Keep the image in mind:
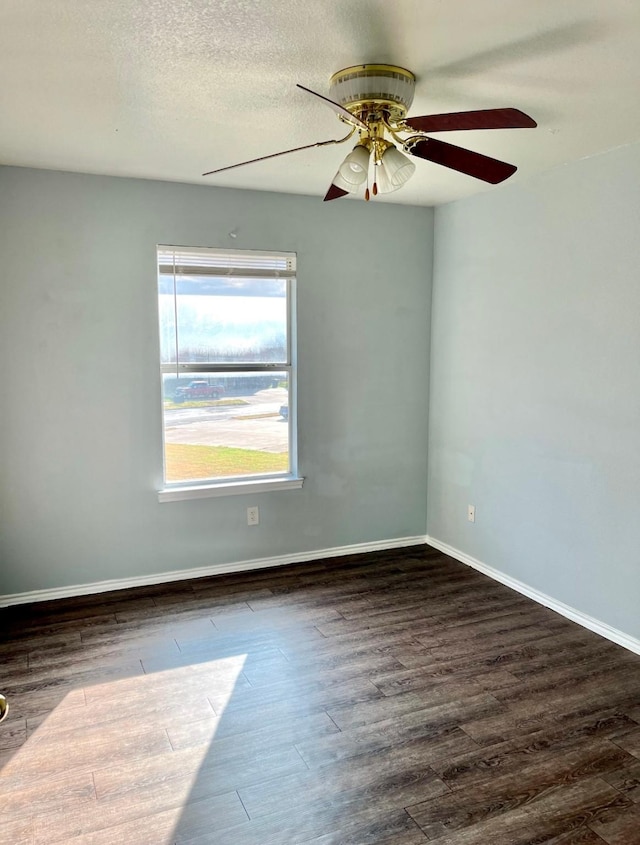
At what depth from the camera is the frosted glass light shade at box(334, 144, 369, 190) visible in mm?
2100

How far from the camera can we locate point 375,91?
6.72ft

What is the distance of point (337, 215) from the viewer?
398 cm

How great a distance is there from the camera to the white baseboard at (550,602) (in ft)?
9.80

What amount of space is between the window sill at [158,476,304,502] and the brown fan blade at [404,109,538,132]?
248 cm

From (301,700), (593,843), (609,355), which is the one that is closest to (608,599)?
(609,355)

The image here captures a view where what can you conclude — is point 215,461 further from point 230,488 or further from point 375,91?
point 375,91

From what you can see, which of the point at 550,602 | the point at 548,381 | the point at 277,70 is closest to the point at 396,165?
the point at 277,70

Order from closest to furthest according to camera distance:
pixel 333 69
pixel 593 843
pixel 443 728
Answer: pixel 593 843 → pixel 333 69 → pixel 443 728

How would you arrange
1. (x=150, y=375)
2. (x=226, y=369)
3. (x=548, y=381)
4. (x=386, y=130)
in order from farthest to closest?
(x=226, y=369)
(x=150, y=375)
(x=548, y=381)
(x=386, y=130)

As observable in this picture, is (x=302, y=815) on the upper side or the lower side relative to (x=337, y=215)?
lower

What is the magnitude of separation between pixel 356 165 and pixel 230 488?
90.7 inches

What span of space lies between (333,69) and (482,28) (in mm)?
510

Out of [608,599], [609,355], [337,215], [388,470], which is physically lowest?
[608,599]

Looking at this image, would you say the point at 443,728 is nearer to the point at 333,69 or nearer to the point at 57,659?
the point at 57,659
